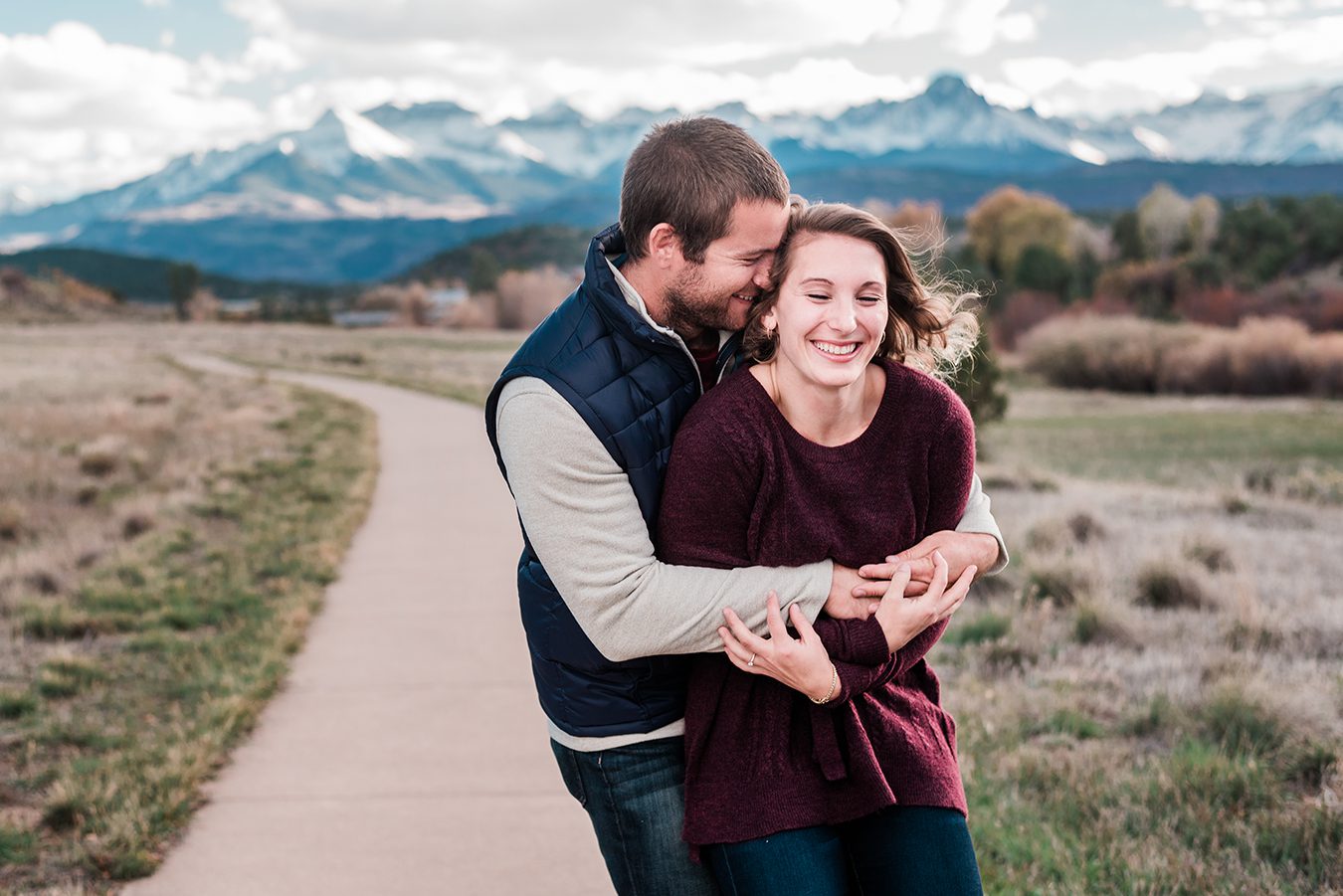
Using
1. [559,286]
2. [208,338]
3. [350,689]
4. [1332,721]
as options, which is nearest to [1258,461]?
[1332,721]

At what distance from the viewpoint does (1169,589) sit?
658 cm

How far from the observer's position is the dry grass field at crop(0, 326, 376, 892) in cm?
386

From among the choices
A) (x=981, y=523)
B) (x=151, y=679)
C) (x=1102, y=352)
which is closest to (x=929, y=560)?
(x=981, y=523)

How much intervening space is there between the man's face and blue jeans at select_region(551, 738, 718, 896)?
86 cm

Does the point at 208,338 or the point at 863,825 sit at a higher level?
the point at 863,825

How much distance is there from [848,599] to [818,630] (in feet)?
0.30

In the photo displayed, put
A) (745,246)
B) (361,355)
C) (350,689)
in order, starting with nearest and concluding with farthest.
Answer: (745,246) < (350,689) < (361,355)

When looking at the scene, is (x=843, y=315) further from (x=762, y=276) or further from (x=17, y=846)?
(x=17, y=846)

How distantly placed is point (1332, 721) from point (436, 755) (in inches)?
138

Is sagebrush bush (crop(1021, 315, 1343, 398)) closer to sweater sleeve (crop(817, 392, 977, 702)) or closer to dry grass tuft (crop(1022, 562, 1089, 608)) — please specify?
dry grass tuft (crop(1022, 562, 1089, 608))

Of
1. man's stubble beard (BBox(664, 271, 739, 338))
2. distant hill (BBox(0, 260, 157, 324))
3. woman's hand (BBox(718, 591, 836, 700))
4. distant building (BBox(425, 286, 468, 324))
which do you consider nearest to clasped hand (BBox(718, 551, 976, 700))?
woman's hand (BBox(718, 591, 836, 700))

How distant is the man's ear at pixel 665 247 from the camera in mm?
2174

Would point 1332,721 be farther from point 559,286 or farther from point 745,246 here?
point 559,286

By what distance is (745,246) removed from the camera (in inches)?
87.0
